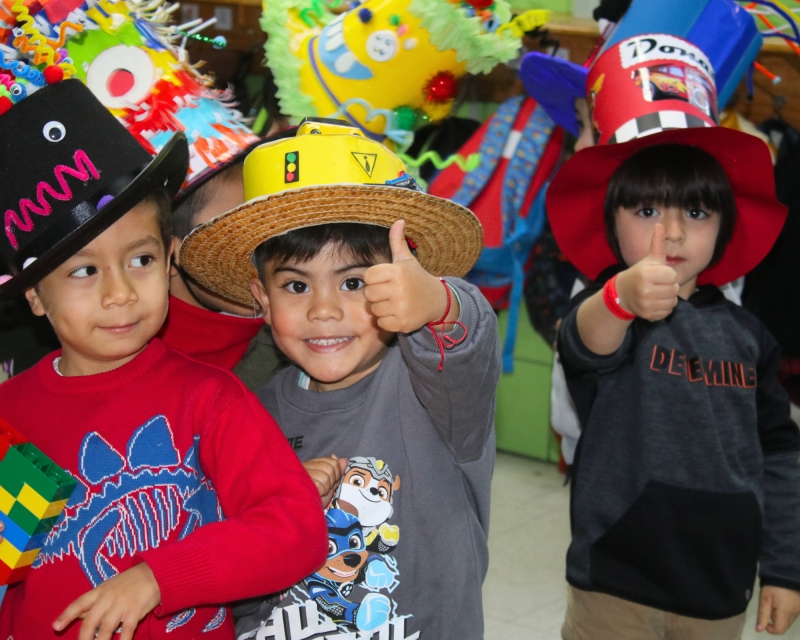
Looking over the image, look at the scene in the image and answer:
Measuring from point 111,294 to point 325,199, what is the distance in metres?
0.28

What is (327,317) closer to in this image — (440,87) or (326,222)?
(326,222)

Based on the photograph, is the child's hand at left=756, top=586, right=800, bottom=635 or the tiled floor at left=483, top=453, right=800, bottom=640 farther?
the tiled floor at left=483, top=453, right=800, bottom=640

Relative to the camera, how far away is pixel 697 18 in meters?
1.72

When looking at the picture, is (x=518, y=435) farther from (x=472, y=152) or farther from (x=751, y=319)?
(x=751, y=319)

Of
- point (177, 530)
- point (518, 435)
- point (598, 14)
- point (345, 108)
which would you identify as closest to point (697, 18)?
point (598, 14)

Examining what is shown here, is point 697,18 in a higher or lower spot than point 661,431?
higher

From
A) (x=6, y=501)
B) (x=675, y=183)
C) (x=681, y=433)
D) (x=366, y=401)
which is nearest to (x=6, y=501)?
(x=6, y=501)

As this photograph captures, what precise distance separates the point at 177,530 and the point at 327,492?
183mm

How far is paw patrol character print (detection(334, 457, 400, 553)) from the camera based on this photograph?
3.67ft

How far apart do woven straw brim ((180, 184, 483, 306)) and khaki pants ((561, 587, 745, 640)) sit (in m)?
0.65

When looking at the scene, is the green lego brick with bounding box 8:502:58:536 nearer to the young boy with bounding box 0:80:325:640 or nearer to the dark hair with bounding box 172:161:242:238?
the young boy with bounding box 0:80:325:640

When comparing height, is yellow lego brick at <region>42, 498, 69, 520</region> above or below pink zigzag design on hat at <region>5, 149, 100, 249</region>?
below

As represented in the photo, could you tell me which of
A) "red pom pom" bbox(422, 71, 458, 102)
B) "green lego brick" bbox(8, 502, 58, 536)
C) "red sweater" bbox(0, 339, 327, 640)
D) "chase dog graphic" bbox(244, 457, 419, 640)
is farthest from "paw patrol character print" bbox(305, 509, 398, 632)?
"red pom pom" bbox(422, 71, 458, 102)

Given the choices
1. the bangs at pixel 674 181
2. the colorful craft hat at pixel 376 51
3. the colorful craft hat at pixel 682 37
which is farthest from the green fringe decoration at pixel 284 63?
the bangs at pixel 674 181
